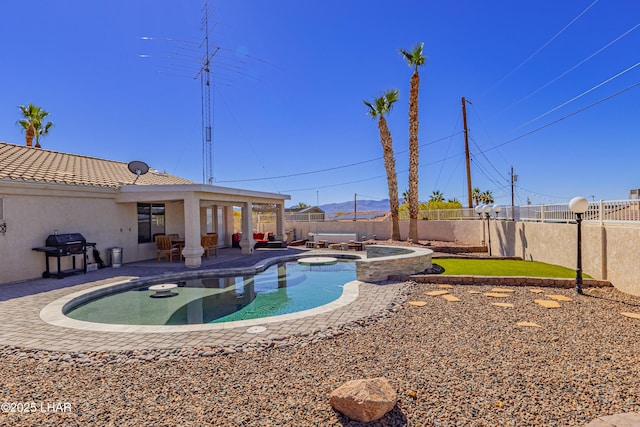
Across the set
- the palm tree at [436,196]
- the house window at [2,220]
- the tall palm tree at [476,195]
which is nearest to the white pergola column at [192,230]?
the house window at [2,220]

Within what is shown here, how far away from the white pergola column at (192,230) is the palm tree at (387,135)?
1180 centimetres

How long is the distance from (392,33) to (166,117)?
15148 millimetres

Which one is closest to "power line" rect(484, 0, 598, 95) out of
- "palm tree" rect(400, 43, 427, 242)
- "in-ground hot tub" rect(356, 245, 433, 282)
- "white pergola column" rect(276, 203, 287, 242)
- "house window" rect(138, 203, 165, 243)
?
"palm tree" rect(400, 43, 427, 242)

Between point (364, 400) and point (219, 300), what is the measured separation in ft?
22.8

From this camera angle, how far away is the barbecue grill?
35.7ft

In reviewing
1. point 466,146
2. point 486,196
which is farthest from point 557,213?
point 486,196

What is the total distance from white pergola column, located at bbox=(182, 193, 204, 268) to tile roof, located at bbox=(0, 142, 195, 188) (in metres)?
3.64

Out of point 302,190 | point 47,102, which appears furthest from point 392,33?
point 302,190

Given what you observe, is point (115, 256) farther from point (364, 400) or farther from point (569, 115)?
point (569, 115)

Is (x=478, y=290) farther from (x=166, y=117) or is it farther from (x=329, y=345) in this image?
(x=166, y=117)

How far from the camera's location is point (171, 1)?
→ 13.0m

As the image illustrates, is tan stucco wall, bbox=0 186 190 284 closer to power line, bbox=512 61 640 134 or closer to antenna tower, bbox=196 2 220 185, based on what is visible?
antenna tower, bbox=196 2 220 185

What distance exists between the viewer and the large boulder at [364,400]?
3137mm

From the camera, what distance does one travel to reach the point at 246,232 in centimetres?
1759
